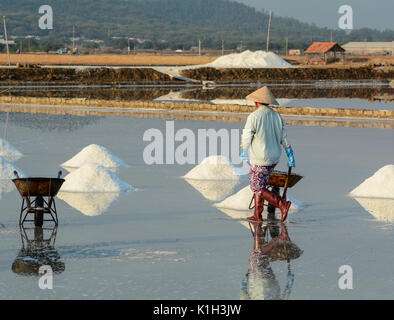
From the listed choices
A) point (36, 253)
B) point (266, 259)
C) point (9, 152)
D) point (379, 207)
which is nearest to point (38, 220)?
point (36, 253)

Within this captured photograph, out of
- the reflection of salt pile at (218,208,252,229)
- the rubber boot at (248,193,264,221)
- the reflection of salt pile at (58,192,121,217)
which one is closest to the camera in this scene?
the rubber boot at (248,193,264,221)

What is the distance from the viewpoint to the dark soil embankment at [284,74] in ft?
194

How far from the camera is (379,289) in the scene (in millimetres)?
5949

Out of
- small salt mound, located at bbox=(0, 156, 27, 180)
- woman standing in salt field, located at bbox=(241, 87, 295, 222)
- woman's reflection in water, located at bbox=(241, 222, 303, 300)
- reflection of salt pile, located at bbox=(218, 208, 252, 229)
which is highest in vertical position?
woman standing in salt field, located at bbox=(241, 87, 295, 222)

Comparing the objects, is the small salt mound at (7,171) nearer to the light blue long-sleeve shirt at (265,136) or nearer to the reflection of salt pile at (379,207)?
the light blue long-sleeve shirt at (265,136)

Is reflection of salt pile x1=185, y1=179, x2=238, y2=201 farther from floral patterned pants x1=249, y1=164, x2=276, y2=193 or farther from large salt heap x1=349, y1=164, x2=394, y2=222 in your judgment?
floral patterned pants x1=249, y1=164, x2=276, y2=193

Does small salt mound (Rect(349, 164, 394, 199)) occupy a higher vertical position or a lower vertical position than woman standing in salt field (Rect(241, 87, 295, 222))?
lower

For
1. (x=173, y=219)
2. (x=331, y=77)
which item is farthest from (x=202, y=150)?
(x=331, y=77)

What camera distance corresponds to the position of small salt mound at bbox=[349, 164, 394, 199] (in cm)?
1012

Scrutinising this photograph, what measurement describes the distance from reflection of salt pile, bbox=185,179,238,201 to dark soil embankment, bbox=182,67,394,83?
44735 millimetres

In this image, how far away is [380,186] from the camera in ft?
33.6

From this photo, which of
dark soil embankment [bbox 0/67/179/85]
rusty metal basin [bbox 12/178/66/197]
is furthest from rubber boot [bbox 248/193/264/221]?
dark soil embankment [bbox 0/67/179/85]

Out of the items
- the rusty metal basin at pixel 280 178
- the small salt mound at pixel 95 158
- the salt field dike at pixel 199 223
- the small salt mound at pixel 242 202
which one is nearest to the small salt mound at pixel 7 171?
the salt field dike at pixel 199 223
